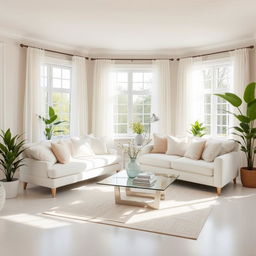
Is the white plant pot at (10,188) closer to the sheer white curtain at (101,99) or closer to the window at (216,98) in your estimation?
the sheer white curtain at (101,99)

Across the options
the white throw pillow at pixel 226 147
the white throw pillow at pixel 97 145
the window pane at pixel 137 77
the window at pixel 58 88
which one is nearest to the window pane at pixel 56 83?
the window at pixel 58 88

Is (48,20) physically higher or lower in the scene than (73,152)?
higher

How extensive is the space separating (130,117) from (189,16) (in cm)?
318

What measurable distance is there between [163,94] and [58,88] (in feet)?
8.30

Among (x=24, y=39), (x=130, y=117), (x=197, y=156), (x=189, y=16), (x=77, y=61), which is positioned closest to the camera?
(x=189, y=16)

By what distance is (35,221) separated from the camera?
10.8ft

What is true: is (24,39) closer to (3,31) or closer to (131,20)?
(3,31)

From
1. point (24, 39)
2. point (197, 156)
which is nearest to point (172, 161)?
point (197, 156)

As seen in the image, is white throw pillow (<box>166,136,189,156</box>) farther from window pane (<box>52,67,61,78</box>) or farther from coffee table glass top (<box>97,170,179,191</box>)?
window pane (<box>52,67,61,78</box>)

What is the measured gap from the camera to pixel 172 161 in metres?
5.01

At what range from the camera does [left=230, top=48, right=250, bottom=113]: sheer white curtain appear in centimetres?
548

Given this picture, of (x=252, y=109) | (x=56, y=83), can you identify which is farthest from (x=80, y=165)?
(x=252, y=109)

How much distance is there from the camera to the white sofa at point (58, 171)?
425 centimetres

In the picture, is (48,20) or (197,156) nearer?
(48,20)
